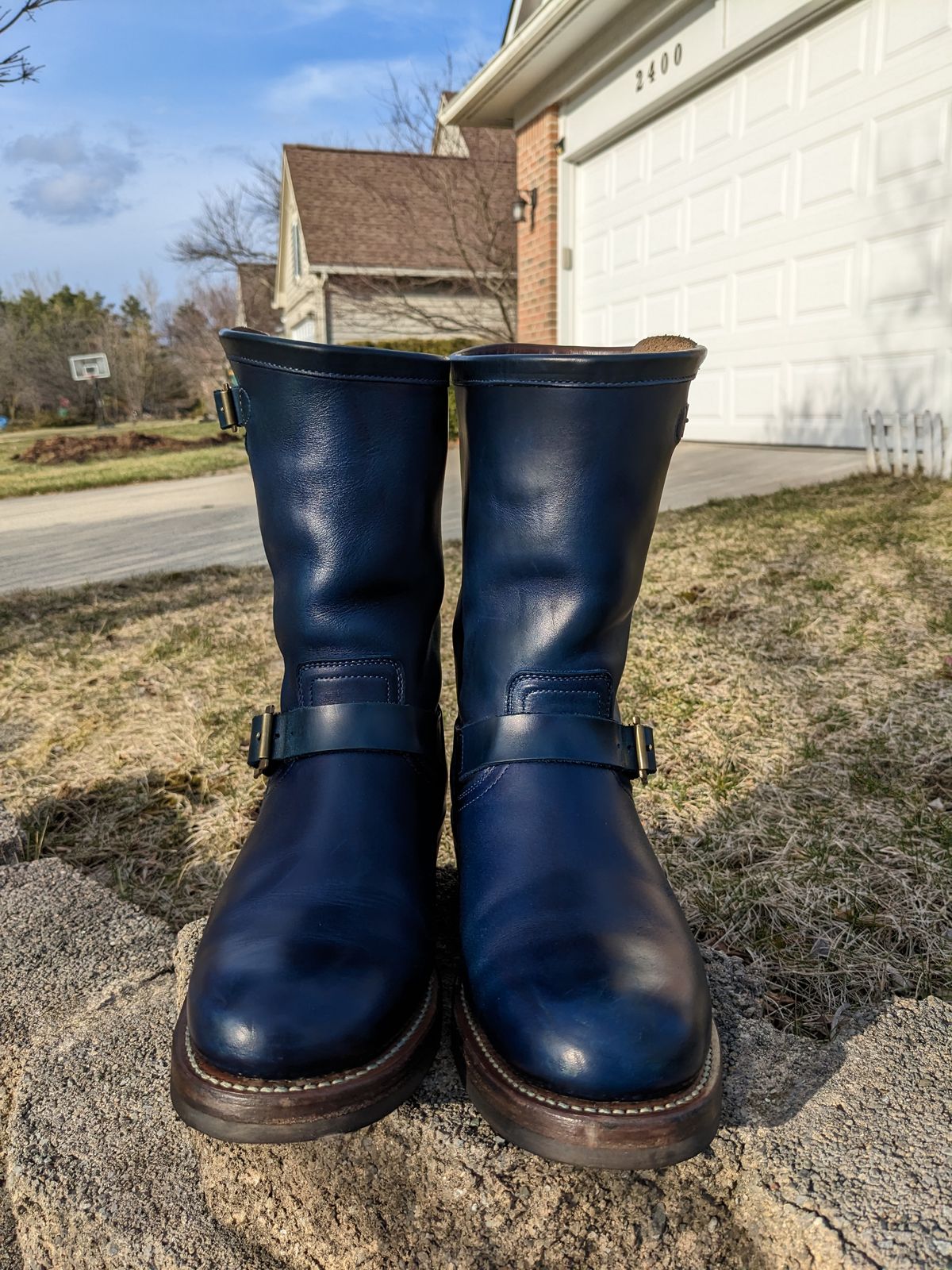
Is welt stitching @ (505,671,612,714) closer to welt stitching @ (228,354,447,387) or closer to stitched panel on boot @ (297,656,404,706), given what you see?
stitched panel on boot @ (297,656,404,706)

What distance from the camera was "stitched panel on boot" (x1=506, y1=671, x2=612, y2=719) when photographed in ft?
3.34

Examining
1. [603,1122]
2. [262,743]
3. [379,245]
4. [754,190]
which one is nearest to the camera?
[603,1122]

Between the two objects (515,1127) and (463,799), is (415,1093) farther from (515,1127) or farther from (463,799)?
(463,799)

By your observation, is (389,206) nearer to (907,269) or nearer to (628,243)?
(628,243)

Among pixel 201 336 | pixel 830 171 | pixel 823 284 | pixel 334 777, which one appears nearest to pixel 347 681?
pixel 334 777

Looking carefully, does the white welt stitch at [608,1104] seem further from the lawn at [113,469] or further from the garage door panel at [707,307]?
the lawn at [113,469]

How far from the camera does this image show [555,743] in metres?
0.99

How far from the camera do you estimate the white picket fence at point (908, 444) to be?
4.82 metres

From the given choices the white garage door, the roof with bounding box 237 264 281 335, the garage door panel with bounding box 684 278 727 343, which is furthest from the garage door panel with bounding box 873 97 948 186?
the roof with bounding box 237 264 281 335

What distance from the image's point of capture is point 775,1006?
1.14 metres

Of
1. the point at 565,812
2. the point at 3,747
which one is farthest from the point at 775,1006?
the point at 3,747

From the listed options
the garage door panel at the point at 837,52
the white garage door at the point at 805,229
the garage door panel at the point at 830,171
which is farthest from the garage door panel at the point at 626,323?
the garage door panel at the point at 837,52

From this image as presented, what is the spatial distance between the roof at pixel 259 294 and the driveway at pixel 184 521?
890 inches

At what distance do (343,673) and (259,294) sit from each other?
31.1 meters
